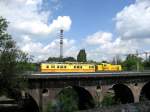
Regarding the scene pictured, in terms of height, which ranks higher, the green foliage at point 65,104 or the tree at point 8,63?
the tree at point 8,63

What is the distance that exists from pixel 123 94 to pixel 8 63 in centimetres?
3238

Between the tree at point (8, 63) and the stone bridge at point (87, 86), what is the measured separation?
17.1 ft

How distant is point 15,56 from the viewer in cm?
4081

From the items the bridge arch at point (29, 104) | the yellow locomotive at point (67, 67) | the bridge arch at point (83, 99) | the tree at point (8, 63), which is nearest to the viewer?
the tree at point (8, 63)

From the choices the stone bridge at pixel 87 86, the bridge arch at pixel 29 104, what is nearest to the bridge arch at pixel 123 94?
the stone bridge at pixel 87 86

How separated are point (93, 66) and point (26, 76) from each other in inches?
1406

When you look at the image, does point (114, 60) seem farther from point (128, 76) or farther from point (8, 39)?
point (8, 39)

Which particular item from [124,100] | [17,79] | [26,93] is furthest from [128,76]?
[17,79]

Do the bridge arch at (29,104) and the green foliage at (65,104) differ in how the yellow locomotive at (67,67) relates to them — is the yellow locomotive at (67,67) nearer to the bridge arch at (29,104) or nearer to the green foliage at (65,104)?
the green foliage at (65,104)

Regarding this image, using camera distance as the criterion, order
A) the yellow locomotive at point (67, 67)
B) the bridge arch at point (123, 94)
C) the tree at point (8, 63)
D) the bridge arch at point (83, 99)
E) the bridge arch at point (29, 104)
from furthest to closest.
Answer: the yellow locomotive at point (67, 67)
the bridge arch at point (123, 94)
the bridge arch at point (83, 99)
the bridge arch at point (29, 104)
the tree at point (8, 63)

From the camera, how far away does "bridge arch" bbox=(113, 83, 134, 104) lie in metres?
66.3

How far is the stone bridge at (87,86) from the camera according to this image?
5059cm

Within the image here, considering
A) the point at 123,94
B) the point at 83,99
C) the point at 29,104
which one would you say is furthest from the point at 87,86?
the point at 123,94

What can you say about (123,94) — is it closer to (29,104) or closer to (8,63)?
(29,104)
